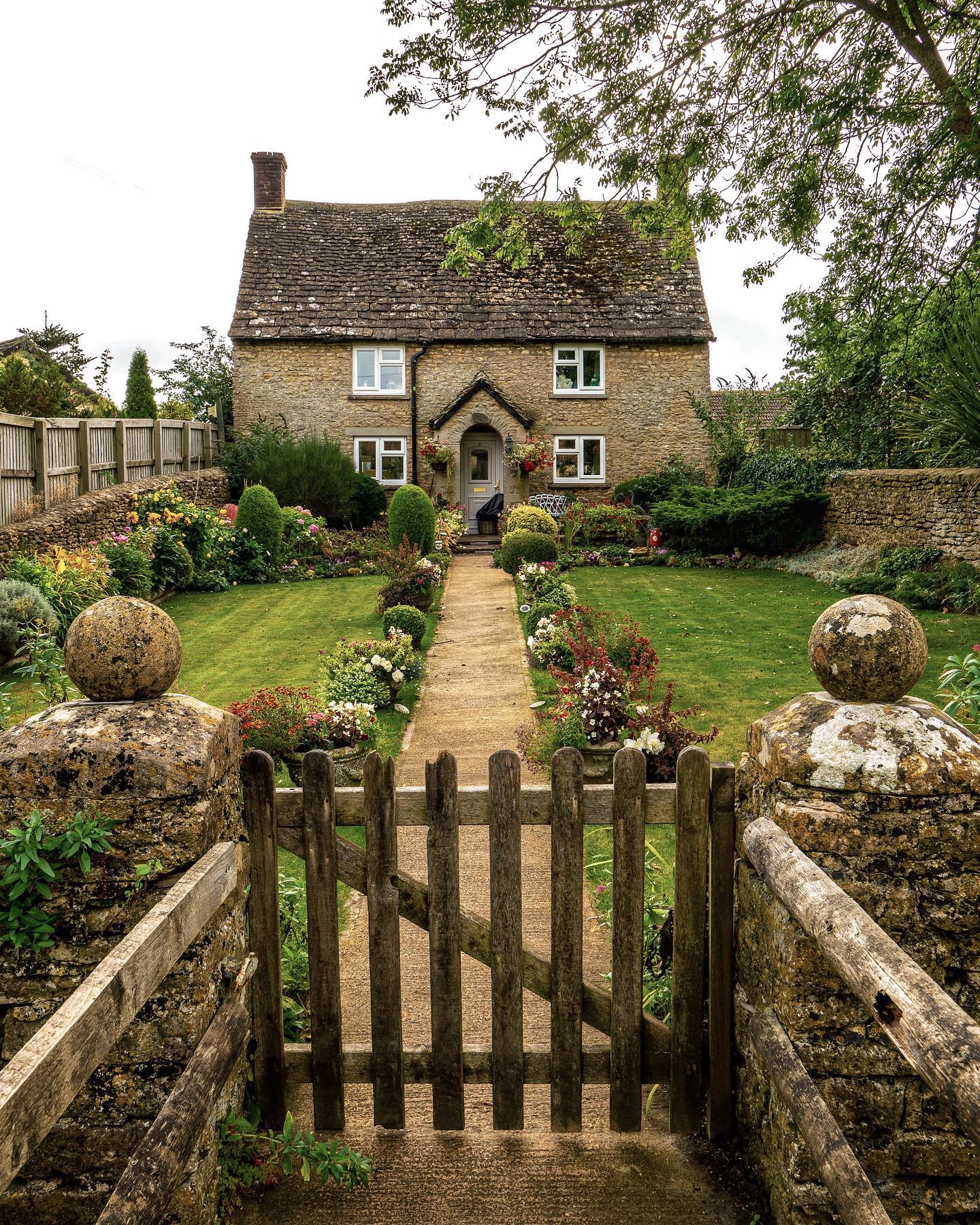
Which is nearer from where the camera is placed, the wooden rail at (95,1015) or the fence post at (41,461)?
the wooden rail at (95,1015)

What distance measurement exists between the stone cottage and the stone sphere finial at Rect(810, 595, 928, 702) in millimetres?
23593

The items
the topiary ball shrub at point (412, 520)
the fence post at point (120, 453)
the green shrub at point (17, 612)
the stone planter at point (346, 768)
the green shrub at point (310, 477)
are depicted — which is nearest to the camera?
the stone planter at point (346, 768)

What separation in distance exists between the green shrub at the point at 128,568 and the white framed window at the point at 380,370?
1254 centimetres

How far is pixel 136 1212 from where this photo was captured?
2.13 m

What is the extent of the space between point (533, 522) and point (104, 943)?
1756 cm

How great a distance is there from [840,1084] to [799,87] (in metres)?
10.1

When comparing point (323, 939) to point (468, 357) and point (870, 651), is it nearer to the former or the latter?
point (870, 651)

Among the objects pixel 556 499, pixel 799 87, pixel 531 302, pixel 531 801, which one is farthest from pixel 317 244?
pixel 531 801

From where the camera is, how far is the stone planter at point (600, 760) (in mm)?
7598

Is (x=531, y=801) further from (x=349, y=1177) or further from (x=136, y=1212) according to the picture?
(x=136, y=1212)

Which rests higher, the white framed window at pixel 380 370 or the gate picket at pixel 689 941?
the white framed window at pixel 380 370

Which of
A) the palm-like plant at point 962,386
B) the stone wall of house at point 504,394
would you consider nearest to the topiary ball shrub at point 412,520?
the stone wall of house at point 504,394

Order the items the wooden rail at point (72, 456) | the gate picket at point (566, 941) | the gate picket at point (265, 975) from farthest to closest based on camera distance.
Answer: the wooden rail at point (72, 456)
the gate picket at point (265, 975)
the gate picket at point (566, 941)

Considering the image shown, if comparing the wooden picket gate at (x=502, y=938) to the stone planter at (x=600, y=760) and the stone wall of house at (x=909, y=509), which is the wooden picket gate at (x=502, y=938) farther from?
the stone wall of house at (x=909, y=509)
